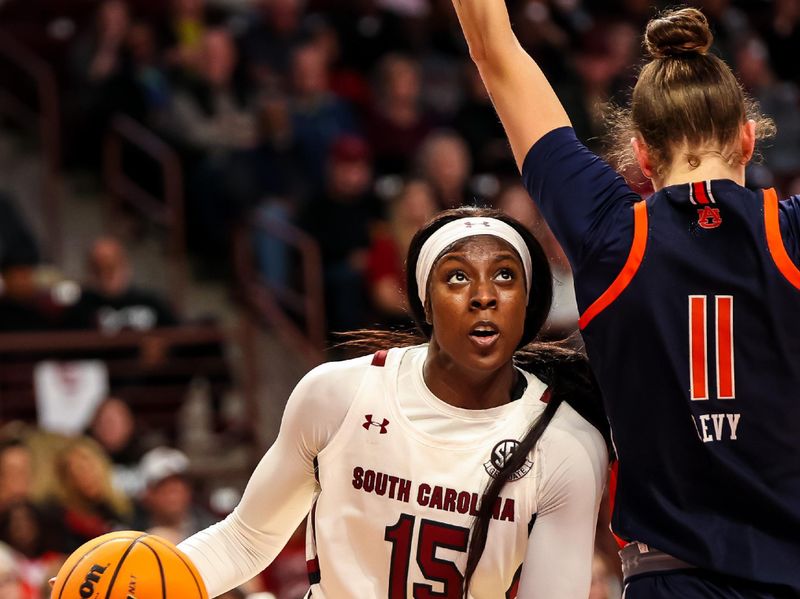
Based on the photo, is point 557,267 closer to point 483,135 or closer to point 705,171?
point 483,135

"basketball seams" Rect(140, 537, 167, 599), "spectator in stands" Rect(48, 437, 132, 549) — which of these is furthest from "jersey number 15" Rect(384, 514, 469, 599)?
"spectator in stands" Rect(48, 437, 132, 549)

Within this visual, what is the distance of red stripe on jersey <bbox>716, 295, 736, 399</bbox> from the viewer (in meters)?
2.64

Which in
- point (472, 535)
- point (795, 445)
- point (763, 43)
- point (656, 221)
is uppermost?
point (763, 43)

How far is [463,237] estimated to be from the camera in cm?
337

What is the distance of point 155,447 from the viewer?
858 centimetres

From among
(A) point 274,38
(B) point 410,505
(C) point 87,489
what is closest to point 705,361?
(B) point 410,505

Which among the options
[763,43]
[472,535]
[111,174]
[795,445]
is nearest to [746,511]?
[795,445]

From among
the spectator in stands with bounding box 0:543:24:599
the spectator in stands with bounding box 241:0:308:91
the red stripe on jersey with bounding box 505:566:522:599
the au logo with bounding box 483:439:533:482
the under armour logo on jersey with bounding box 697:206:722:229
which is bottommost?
the spectator in stands with bounding box 0:543:24:599

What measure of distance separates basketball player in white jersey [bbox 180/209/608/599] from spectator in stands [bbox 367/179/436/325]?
5561mm

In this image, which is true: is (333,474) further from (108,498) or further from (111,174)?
(111,174)

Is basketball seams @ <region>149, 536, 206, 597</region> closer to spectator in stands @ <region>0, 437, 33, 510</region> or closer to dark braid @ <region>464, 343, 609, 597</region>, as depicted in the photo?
dark braid @ <region>464, 343, 609, 597</region>

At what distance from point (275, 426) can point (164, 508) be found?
6.91 feet

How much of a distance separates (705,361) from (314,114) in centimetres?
814

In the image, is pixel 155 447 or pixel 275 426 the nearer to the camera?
pixel 155 447
